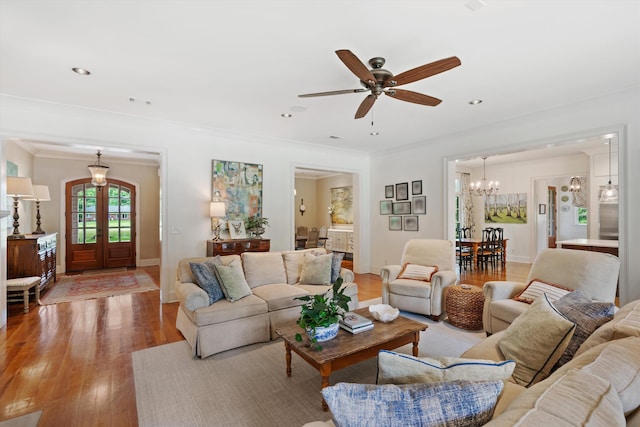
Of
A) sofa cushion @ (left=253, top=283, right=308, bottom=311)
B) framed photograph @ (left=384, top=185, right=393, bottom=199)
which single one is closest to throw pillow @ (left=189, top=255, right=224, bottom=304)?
sofa cushion @ (left=253, top=283, right=308, bottom=311)

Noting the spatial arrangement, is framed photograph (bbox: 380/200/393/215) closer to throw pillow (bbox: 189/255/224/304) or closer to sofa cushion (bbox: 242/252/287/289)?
sofa cushion (bbox: 242/252/287/289)

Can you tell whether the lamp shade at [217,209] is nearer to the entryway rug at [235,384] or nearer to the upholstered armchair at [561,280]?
the entryway rug at [235,384]

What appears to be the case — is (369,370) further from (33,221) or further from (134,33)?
(33,221)

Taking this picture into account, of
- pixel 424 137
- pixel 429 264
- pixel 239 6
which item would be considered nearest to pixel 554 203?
pixel 424 137

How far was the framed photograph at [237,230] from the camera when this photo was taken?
5414 mm

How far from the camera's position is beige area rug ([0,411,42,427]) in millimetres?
2027

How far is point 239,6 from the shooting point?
2150mm

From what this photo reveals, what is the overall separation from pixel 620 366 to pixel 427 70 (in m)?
2.17

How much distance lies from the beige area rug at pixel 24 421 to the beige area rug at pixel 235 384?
59 cm

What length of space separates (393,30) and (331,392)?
2.52 m

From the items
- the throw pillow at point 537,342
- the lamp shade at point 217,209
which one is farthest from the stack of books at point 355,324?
the lamp shade at point 217,209

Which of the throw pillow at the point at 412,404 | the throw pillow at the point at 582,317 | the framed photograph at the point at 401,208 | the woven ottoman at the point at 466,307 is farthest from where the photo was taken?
the framed photograph at the point at 401,208

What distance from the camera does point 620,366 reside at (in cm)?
102

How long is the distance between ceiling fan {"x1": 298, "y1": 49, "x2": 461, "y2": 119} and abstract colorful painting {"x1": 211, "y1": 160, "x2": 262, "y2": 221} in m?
3.00
